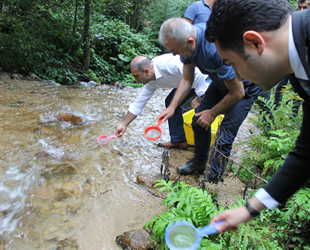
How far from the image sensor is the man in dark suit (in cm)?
85

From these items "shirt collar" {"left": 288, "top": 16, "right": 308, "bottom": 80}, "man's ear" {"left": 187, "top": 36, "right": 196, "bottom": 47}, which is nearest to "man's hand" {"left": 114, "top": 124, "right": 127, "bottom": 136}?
"man's ear" {"left": 187, "top": 36, "right": 196, "bottom": 47}

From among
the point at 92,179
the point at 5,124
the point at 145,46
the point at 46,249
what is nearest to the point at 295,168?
the point at 46,249

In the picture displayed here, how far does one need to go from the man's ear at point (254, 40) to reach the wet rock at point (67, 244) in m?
1.72

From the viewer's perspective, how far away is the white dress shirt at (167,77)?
3064 millimetres

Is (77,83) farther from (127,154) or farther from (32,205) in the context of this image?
(32,205)

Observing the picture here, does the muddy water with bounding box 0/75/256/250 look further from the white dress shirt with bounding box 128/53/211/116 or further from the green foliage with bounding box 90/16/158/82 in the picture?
the green foliage with bounding box 90/16/158/82

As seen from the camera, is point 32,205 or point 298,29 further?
point 32,205

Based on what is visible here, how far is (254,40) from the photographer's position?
3.00ft

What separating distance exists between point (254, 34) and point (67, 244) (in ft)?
5.89

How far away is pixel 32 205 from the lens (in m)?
2.09

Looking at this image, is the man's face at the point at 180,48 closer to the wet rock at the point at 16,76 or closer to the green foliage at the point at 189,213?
the green foliage at the point at 189,213

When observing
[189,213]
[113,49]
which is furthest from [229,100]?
[113,49]

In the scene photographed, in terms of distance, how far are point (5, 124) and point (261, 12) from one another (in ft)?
12.2

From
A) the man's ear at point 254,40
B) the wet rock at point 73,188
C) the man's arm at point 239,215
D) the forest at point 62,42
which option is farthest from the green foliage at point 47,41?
the man's arm at point 239,215
